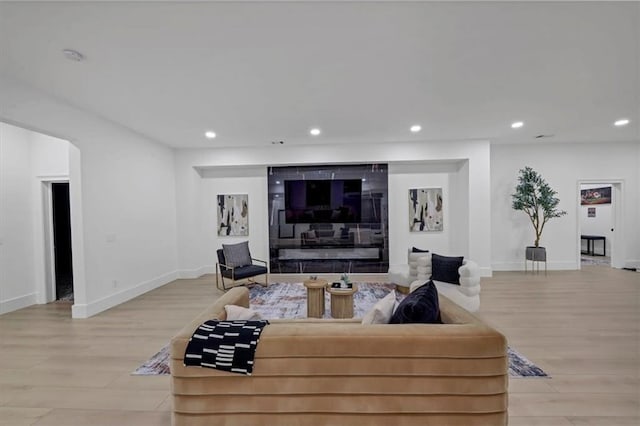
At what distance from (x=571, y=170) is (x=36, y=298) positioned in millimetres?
11157

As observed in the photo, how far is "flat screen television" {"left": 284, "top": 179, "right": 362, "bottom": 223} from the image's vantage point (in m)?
6.40

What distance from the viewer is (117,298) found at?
14.6 ft

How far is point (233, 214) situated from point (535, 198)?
6.89 meters

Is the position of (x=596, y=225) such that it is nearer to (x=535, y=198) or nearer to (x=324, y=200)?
(x=535, y=198)

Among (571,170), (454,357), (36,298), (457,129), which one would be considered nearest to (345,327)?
(454,357)

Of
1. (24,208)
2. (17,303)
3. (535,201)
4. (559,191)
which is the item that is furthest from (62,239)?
(559,191)

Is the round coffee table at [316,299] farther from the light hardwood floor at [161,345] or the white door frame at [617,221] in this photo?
the white door frame at [617,221]

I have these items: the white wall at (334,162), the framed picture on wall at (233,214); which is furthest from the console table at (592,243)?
the framed picture on wall at (233,214)

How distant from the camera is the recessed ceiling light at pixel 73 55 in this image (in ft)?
8.07

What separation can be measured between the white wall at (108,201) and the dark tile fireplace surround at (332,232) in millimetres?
2424

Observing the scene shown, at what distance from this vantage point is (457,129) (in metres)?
5.08

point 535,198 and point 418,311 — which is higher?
point 535,198

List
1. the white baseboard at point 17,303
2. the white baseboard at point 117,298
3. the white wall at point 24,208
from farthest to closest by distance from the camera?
the white wall at point 24,208 < the white baseboard at point 17,303 < the white baseboard at point 117,298

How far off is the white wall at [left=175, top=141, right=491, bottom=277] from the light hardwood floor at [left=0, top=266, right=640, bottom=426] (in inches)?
60.4
